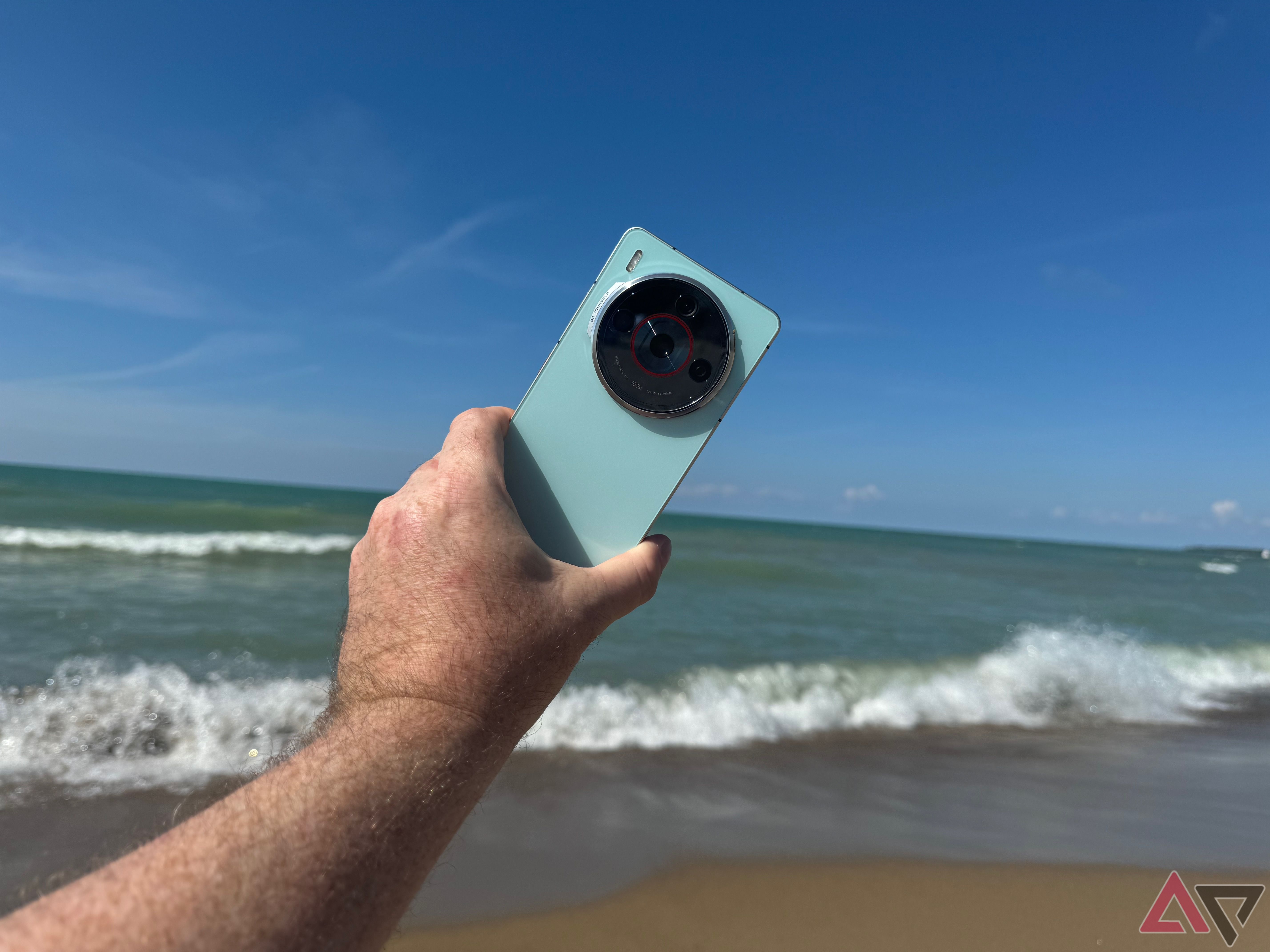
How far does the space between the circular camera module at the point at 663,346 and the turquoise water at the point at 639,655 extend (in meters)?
3.58

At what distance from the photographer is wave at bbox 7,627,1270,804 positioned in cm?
399

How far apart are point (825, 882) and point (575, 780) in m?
1.54

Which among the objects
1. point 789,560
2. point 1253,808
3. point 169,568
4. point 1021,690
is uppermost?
point 789,560

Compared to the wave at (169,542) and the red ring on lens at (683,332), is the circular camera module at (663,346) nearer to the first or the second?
the red ring on lens at (683,332)

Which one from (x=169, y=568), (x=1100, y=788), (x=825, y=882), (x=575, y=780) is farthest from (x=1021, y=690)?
(x=169, y=568)

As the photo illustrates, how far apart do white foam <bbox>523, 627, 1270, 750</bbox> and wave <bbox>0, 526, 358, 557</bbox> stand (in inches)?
410

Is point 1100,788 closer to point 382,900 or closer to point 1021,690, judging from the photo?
point 1021,690

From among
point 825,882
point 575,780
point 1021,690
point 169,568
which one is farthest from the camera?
point 169,568

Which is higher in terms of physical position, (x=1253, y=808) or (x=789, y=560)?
(x=789, y=560)

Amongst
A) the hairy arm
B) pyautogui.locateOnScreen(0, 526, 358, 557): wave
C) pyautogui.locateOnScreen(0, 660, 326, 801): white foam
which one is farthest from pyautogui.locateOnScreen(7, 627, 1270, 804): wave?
pyautogui.locateOnScreen(0, 526, 358, 557): wave

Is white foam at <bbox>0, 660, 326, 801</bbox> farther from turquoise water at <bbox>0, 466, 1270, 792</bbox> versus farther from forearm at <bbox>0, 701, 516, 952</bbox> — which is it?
forearm at <bbox>0, 701, 516, 952</bbox>

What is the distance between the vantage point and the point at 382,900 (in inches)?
31.6

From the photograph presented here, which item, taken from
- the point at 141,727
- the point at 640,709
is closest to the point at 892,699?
the point at 640,709

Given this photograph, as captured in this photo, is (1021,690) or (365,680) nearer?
(365,680)
